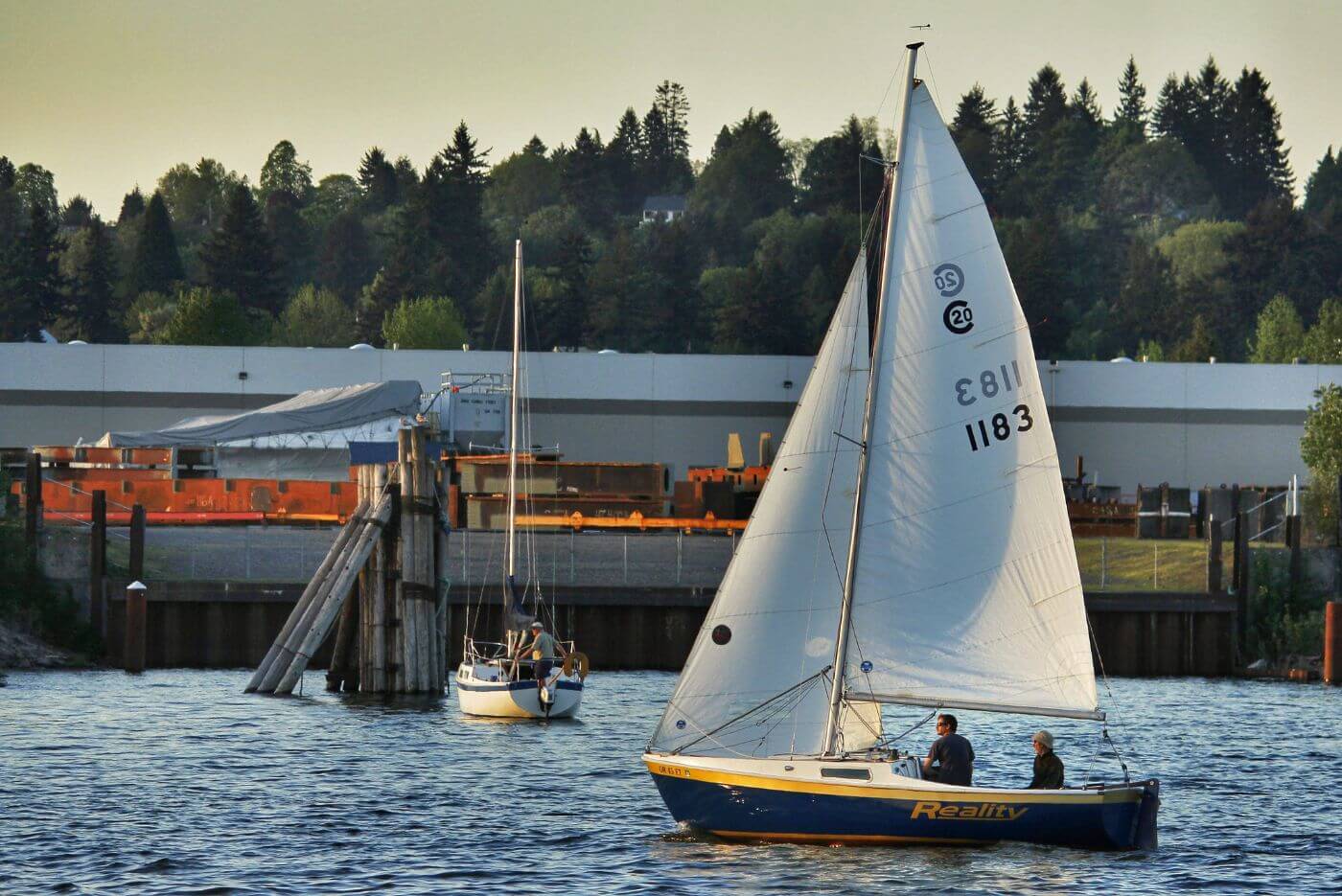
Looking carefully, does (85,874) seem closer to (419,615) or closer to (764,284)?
(419,615)

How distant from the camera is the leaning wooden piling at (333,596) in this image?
46.4 metres

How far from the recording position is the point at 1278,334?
173625 mm

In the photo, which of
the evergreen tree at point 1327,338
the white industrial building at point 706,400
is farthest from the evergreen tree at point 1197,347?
the white industrial building at point 706,400

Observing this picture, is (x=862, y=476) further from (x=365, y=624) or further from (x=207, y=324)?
(x=207, y=324)

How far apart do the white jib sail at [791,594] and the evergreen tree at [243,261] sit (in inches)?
6723

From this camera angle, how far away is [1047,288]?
172 metres

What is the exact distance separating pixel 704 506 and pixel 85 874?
172ft

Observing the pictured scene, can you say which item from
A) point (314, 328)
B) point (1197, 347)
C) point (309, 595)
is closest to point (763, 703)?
point (309, 595)

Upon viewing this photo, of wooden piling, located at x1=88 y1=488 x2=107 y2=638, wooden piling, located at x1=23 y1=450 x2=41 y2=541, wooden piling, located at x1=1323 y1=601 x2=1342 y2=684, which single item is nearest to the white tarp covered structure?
wooden piling, located at x1=23 y1=450 x2=41 y2=541

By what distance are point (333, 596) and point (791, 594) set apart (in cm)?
2085

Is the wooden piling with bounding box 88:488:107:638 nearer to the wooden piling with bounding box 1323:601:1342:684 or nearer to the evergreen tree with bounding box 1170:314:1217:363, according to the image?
the wooden piling with bounding box 1323:601:1342:684

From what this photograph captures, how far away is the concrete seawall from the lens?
5531 cm

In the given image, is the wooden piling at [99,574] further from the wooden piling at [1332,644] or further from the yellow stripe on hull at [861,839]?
the wooden piling at [1332,644]

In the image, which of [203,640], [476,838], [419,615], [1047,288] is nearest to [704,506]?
[203,640]
